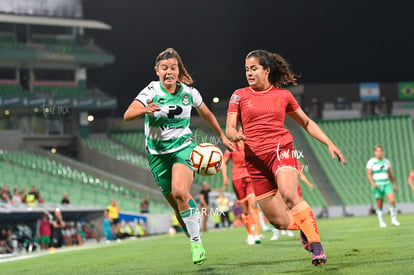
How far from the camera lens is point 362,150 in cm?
5159

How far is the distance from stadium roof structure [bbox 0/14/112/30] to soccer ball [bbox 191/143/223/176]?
43.7 metres

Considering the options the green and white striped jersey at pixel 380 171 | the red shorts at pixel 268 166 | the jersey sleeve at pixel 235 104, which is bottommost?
the red shorts at pixel 268 166

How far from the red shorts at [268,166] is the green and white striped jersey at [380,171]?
1121cm

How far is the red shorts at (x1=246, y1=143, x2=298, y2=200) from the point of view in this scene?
345 inches

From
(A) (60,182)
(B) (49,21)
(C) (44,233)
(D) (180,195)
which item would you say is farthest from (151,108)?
(B) (49,21)

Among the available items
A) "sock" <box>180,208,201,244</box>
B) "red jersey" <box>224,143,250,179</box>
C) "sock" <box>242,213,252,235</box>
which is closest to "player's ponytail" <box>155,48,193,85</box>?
"sock" <box>180,208,201,244</box>

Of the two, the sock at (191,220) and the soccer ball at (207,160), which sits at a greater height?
the soccer ball at (207,160)

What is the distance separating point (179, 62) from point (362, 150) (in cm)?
4371

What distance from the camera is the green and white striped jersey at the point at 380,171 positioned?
19688 mm

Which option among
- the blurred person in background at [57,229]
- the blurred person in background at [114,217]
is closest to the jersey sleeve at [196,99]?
the blurred person in background at [57,229]

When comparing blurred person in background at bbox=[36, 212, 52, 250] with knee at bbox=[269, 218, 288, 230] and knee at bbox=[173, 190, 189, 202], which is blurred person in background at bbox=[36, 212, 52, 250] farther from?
knee at bbox=[269, 218, 288, 230]

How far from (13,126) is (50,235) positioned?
2419 centimetres

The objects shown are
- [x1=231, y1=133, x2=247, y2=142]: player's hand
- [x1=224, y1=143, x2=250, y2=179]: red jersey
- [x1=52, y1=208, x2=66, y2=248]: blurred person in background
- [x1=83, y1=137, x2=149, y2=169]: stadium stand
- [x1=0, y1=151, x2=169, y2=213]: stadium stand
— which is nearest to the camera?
[x1=231, y1=133, x2=247, y2=142]: player's hand

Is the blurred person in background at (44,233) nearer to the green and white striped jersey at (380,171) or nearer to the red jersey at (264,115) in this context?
the green and white striped jersey at (380,171)
